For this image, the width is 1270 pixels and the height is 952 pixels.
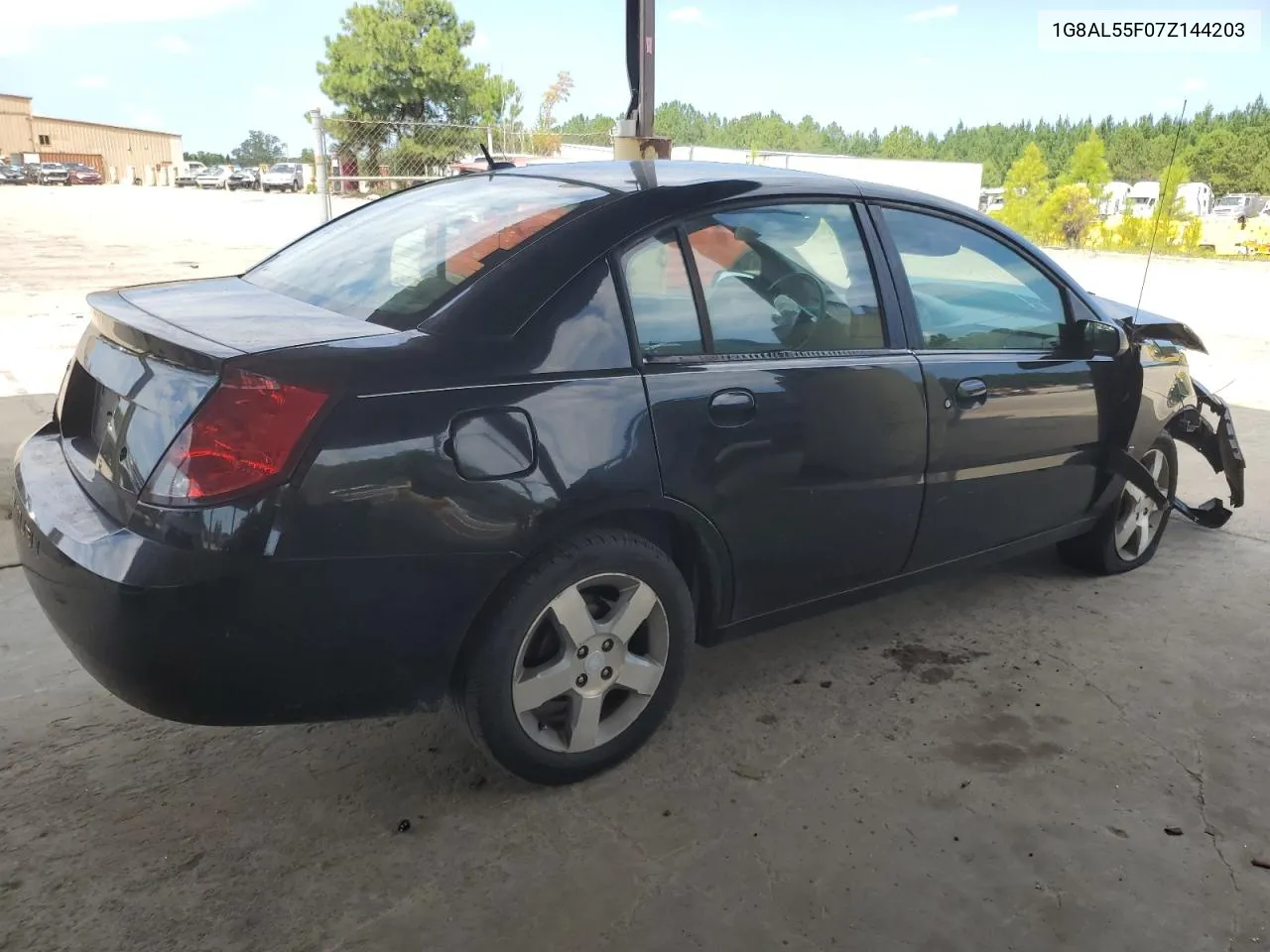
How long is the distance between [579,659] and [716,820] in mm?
527

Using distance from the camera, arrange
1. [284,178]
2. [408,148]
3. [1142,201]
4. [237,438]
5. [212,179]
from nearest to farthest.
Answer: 1. [237,438]
2. [408,148]
3. [1142,201]
4. [284,178]
5. [212,179]

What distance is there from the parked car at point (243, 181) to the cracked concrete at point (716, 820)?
6220 centimetres

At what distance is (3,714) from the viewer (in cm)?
285

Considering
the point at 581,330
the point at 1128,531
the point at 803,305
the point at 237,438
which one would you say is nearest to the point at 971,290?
the point at 803,305

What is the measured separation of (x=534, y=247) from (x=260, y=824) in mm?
1557

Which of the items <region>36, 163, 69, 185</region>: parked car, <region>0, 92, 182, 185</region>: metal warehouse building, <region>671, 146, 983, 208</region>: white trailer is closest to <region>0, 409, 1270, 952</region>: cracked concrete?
<region>671, 146, 983, 208</region>: white trailer

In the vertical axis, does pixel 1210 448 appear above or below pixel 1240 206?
below

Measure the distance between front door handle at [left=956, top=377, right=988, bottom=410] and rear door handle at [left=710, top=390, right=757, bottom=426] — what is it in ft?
2.82

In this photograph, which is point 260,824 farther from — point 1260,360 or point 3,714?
point 1260,360

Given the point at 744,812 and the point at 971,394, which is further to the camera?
the point at 971,394

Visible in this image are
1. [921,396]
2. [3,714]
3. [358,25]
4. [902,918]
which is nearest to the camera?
[902,918]

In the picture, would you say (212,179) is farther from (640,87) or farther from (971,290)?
(971,290)

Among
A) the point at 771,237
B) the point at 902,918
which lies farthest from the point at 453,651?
the point at 771,237

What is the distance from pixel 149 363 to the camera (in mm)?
2227
